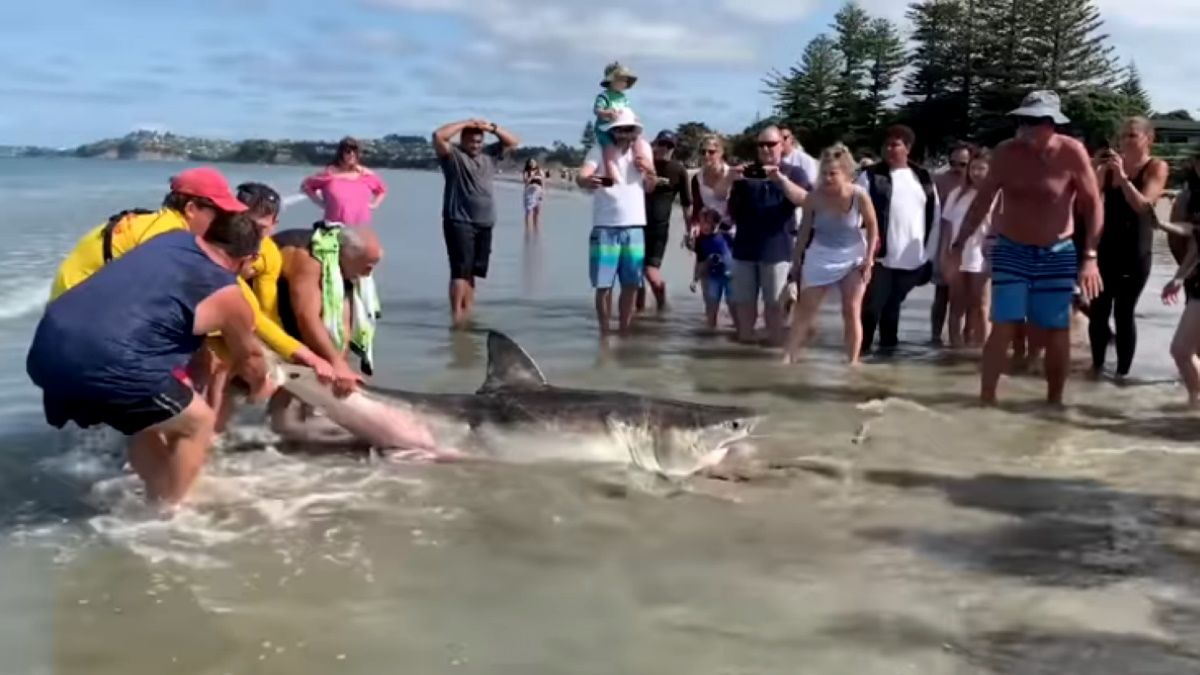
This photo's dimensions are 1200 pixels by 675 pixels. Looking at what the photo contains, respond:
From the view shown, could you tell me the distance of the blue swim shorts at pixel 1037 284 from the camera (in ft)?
26.6

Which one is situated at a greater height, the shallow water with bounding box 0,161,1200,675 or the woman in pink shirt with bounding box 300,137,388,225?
the woman in pink shirt with bounding box 300,137,388,225

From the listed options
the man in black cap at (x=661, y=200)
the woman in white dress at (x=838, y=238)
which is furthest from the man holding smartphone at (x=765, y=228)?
the man in black cap at (x=661, y=200)

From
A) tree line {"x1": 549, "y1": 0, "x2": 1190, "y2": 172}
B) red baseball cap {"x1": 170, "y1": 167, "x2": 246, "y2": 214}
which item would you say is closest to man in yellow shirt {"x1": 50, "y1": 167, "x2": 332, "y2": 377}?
red baseball cap {"x1": 170, "y1": 167, "x2": 246, "y2": 214}

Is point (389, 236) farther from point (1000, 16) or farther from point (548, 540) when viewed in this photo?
point (1000, 16)

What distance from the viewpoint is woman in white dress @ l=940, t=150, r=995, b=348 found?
10.7m

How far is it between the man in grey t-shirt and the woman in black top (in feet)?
18.0

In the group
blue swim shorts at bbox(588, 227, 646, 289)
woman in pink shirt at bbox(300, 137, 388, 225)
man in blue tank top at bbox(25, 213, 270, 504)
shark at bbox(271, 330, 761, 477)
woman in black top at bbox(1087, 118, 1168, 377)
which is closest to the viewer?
man in blue tank top at bbox(25, 213, 270, 504)

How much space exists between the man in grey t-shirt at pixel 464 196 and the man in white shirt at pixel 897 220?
3610 millimetres

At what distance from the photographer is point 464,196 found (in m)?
12.0

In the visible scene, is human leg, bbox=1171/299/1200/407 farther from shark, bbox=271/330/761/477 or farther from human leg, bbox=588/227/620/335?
human leg, bbox=588/227/620/335

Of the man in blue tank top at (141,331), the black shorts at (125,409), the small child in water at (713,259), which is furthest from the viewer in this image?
the small child in water at (713,259)

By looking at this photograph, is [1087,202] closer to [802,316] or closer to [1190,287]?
[1190,287]

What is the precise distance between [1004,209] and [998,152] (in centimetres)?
38

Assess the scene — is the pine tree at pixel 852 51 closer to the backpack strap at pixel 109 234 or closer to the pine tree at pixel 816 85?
the pine tree at pixel 816 85
